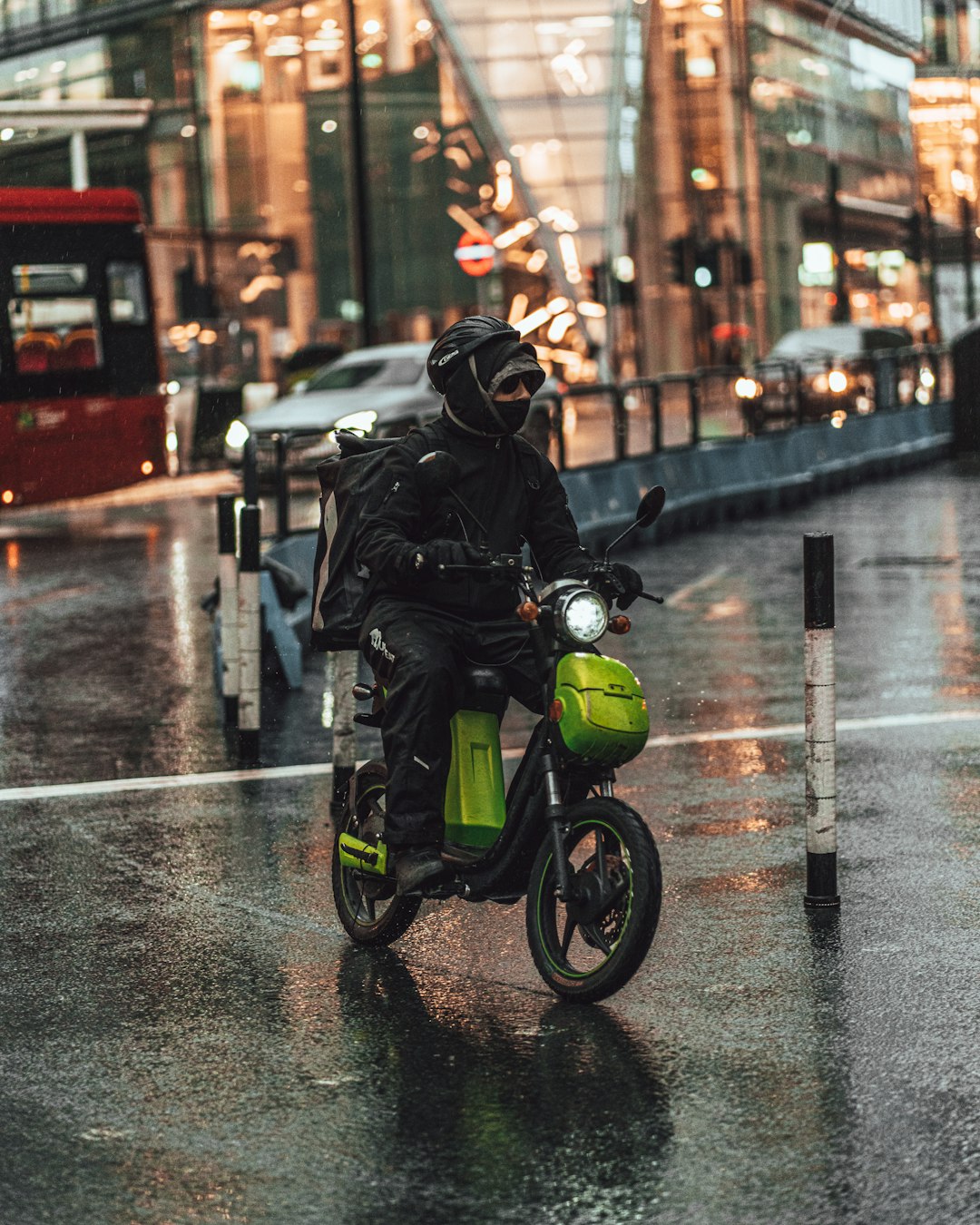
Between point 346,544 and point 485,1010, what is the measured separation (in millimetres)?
1415

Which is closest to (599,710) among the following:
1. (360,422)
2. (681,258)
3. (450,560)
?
(450,560)

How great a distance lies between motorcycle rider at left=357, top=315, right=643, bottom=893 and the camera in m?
5.82

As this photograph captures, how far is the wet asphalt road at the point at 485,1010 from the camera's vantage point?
4.40 m

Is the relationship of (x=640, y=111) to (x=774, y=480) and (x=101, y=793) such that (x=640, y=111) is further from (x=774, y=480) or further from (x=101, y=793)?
(x=101, y=793)

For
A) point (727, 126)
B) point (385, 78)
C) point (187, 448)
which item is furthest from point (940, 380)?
point (727, 126)

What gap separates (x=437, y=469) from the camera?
19.0 feet

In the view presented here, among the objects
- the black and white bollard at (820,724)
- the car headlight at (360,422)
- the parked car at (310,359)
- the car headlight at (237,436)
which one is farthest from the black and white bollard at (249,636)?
the parked car at (310,359)

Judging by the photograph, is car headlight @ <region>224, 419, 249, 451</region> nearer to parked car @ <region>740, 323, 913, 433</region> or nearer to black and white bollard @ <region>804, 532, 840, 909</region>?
black and white bollard @ <region>804, 532, 840, 909</region>

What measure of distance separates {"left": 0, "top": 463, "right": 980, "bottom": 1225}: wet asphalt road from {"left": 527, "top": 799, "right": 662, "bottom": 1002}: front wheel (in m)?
0.11

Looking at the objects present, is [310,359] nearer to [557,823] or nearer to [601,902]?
[557,823]

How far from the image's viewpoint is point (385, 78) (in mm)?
59438

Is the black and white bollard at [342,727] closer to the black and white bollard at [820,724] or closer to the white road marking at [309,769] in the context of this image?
the white road marking at [309,769]

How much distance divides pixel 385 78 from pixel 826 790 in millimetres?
55023

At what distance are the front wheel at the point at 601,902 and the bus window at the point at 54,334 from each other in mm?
18398
